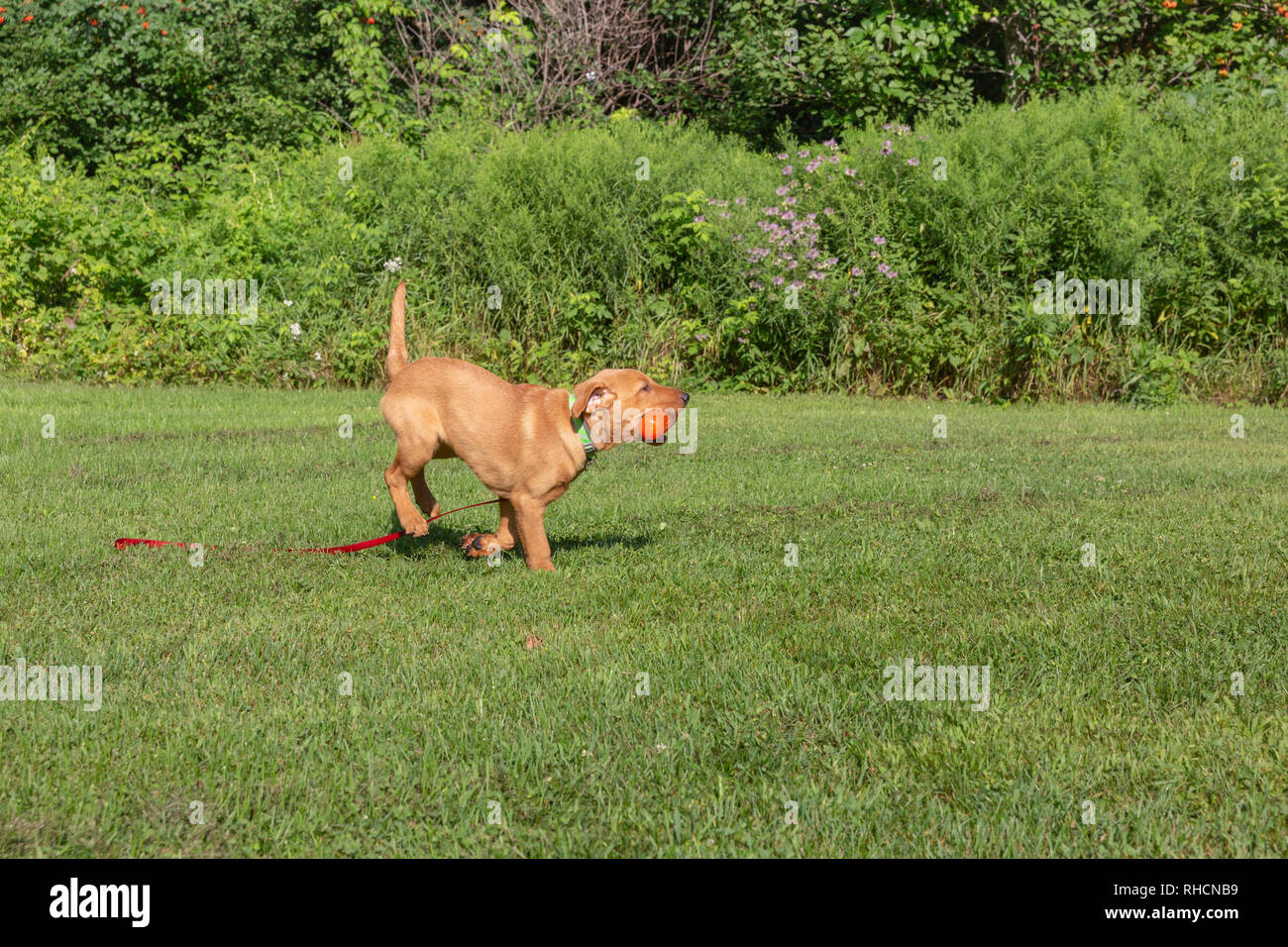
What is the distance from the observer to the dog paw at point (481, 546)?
5.61m

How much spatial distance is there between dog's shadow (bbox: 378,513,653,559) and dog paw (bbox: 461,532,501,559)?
0.12 meters

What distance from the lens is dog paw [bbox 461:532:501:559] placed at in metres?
5.61

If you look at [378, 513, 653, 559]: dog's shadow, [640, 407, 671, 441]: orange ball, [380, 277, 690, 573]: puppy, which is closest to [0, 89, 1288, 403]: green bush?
[378, 513, 653, 559]: dog's shadow

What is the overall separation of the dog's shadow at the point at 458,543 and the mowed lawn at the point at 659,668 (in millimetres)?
37

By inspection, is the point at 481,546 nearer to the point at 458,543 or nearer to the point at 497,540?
the point at 497,540

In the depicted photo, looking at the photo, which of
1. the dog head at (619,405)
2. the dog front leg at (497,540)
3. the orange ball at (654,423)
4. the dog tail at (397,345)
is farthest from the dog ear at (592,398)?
the dog tail at (397,345)

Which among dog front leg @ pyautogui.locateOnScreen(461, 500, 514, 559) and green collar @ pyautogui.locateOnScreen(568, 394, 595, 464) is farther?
dog front leg @ pyautogui.locateOnScreen(461, 500, 514, 559)

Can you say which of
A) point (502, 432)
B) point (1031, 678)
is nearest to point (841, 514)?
point (502, 432)

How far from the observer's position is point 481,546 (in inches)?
222

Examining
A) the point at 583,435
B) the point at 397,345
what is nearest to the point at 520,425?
the point at 583,435

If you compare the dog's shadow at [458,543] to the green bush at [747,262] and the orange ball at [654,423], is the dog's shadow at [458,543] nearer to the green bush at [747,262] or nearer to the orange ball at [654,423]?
the orange ball at [654,423]

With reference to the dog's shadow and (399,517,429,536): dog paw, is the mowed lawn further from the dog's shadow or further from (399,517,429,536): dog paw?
(399,517,429,536): dog paw

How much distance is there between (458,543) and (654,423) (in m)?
1.58
